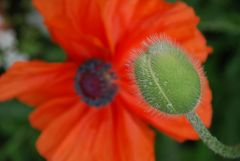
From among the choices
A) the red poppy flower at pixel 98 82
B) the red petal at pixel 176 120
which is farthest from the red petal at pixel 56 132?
the red petal at pixel 176 120

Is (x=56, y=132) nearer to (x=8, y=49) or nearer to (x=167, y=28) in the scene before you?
(x=167, y=28)

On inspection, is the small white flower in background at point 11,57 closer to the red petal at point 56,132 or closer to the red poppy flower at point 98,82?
the red poppy flower at point 98,82

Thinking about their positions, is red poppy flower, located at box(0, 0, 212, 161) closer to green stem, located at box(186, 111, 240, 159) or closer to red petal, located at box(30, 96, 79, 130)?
red petal, located at box(30, 96, 79, 130)

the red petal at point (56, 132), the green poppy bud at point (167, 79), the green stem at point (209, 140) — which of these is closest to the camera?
the green poppy bud at point (167, 79)

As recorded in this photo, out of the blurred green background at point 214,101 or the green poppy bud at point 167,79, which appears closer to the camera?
the green poppy bud at point 167,79

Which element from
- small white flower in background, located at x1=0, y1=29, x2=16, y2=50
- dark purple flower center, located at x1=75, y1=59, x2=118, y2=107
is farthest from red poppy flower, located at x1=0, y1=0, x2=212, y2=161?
small white flower in background, located at x1=0, y1=29, x2=16, y2=50
